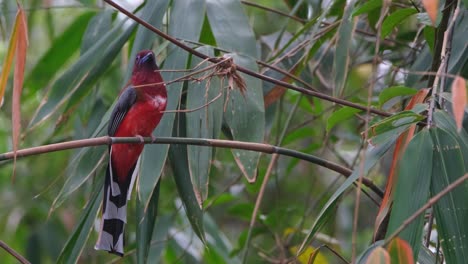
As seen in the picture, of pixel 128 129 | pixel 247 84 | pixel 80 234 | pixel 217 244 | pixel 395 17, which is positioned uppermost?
pixel 395 17

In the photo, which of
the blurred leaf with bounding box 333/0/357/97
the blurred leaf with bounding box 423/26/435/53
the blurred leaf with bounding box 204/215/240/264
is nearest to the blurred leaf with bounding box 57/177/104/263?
the blurred leaf with bounding box 333/0/357/97

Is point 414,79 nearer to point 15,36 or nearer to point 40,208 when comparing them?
point 15,36

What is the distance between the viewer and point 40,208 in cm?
500

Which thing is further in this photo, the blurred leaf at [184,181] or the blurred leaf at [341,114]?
the blurred leaf at [184,181]

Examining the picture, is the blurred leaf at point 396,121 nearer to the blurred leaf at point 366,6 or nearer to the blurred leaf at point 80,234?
the blurred leaf at point 366,6

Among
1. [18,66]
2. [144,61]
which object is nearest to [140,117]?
[144,61]

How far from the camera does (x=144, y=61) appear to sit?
288 cm

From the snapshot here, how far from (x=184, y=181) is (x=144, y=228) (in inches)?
8.1

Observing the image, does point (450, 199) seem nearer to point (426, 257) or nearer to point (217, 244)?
point (426, 257)

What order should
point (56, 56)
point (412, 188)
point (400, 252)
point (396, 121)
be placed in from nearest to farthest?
point (400, 252), point (412, 188), point (396, 121), point (56, 56)

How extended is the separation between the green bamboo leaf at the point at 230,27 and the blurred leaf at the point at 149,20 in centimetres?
16

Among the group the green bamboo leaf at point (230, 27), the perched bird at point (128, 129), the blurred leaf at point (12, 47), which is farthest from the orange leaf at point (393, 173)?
the blurred leaf at point (12, 47)

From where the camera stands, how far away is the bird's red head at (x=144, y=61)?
2834 millimetres

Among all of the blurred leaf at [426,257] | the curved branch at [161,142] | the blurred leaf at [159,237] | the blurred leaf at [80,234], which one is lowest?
the blurred leaf at [159,237]
